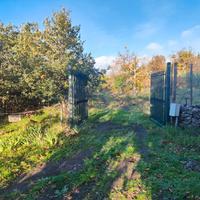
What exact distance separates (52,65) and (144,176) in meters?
7.96

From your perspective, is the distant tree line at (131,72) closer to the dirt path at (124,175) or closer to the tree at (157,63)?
the tree at (157,63)

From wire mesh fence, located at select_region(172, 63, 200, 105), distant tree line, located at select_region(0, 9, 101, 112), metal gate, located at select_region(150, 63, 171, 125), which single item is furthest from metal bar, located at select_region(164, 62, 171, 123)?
distant tree line, located at select_region(0, 9, 101, 112)

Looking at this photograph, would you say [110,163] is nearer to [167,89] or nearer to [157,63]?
[167,89]

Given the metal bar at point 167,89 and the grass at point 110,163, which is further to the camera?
the metal bar at point 167,89

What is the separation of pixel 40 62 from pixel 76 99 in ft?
11.4

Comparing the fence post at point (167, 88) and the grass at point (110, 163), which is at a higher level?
the fence post at point (167, 88)

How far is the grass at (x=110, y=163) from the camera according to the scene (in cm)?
340

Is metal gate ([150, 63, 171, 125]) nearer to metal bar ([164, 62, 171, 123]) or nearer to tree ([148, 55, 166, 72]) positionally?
metal bar ([164, 62, 171, 123])

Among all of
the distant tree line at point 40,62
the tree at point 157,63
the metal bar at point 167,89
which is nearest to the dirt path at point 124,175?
the metal bar at point 167,89

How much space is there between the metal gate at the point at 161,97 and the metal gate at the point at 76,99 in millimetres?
2848

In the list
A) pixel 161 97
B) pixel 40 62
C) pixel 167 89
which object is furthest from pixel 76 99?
pixel 40 62

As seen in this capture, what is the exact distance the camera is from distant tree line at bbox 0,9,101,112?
10289 millimetres

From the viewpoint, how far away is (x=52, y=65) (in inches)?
420

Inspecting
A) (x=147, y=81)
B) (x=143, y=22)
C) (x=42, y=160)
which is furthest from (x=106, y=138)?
(x=147, y=81)
